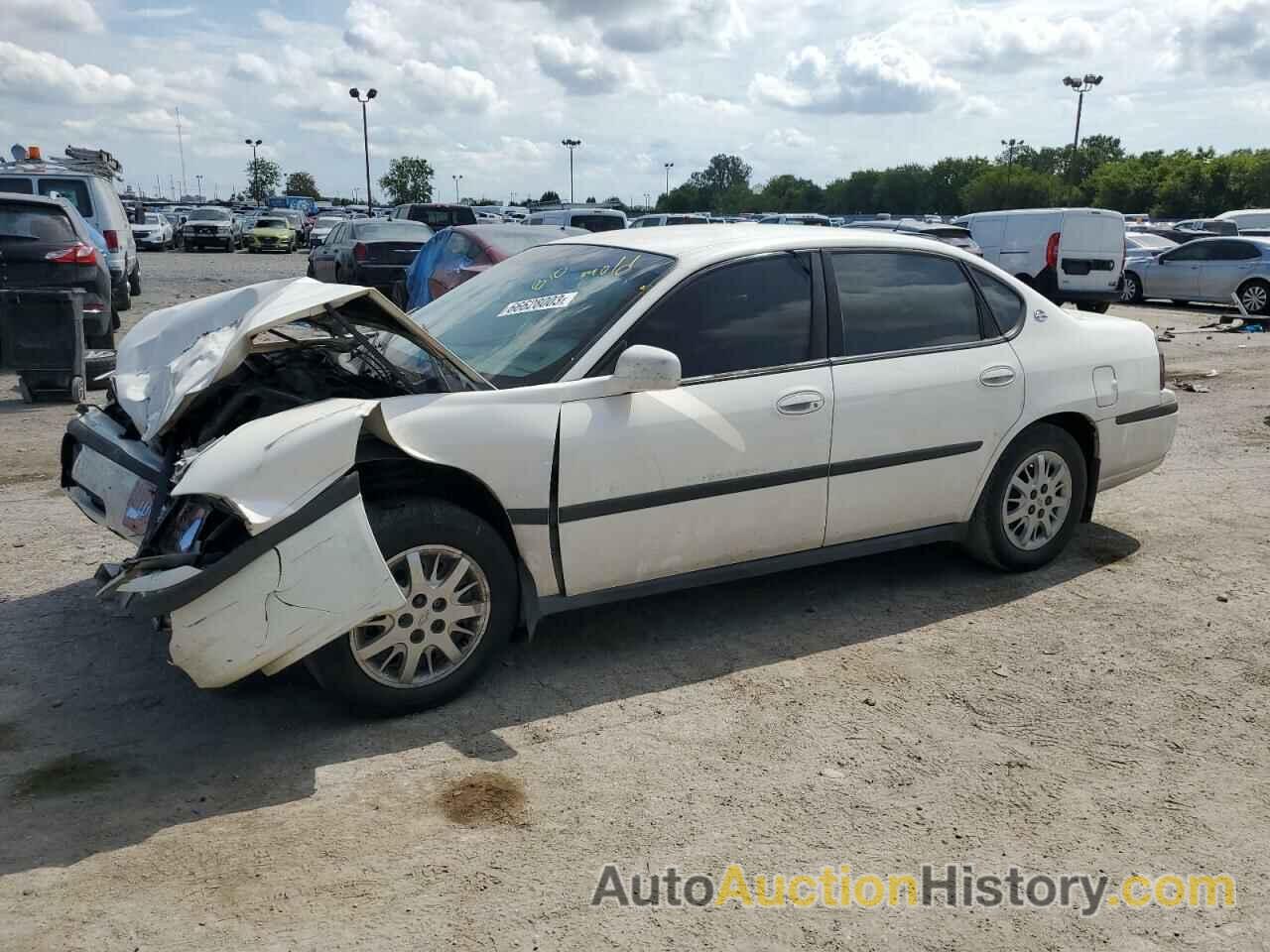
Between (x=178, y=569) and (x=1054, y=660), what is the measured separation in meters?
3.27

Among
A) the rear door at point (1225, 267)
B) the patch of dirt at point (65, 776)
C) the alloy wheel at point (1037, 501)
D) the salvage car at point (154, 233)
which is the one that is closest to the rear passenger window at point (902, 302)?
the alloy wheel at point (1037, 501)

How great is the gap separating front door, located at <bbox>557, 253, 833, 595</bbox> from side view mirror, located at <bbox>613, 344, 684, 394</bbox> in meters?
0.10

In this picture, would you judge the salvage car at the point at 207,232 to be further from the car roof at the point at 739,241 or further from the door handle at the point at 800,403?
the door handle at the point at 800,403

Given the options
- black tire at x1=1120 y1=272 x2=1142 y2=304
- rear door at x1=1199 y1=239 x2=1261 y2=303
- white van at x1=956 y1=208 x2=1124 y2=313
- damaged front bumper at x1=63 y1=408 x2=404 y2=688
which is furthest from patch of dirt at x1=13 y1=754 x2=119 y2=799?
black tire at x1=1120 y1=272 x2=1142 y2=304

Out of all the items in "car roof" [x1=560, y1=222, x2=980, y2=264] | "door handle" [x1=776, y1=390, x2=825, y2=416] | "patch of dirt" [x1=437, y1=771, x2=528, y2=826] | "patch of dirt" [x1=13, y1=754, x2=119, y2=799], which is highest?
"car roof" [x1=560, y1=222, x2=980, y2=264]

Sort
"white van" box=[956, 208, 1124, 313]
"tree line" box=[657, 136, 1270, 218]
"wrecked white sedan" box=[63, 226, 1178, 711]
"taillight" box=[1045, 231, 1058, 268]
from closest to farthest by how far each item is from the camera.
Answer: "wrecked white sedan" box=[63, 226, 1178, 711], "white van" box=[956, 208, 1124, 313], "taillight" box=[1045, 231, 1058, 268], "tree line" box=[657, 136, 1270, 218]

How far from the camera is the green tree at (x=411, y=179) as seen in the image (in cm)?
8144

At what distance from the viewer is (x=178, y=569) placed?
3.48 m

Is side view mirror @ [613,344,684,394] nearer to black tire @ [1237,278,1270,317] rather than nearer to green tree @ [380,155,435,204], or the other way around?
black tire @ [1237,278,1270,317]

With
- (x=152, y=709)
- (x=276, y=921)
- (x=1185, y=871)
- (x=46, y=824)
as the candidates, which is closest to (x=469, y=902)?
(x=276, y=921)

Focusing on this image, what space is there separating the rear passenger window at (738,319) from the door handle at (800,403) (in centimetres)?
15

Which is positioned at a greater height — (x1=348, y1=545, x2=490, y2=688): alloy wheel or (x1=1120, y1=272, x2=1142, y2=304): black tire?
(x1=1120, y1=272, x2=1142, y2=304): black tire

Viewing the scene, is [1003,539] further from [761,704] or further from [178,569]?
[178,569]

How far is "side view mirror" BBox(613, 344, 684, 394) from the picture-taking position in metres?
4.05
